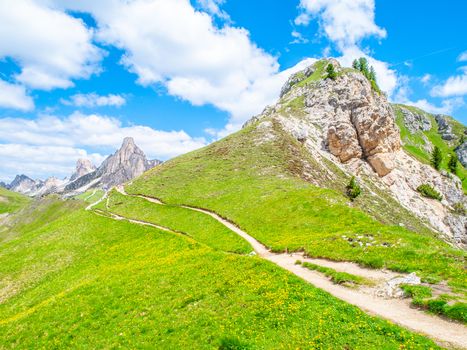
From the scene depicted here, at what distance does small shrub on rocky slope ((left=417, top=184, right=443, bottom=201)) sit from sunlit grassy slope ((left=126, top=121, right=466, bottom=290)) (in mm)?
57168

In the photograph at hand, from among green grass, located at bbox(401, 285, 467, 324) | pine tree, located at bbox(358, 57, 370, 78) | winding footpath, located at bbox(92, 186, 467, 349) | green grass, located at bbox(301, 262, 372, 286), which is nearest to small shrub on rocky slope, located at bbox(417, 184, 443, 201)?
pine tree, located at bbox(358, 57, 370, 78)

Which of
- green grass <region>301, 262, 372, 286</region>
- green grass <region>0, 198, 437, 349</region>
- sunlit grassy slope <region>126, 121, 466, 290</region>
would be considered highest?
sunlit grassy slope <region>126, 121, 466, 290</region>

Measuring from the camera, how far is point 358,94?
126562 mm

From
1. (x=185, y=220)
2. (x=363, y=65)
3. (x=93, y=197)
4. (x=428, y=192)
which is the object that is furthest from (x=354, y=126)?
(x=93, y=197)

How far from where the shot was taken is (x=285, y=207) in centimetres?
4800

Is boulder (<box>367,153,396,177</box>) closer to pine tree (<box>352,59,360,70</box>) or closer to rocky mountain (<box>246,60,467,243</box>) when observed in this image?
rocky mountain (<box>246,60,467,243</box>)

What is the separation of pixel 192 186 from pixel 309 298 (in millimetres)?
57507

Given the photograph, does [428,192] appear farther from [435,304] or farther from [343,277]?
[435,304]

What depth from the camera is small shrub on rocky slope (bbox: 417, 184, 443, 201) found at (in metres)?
114

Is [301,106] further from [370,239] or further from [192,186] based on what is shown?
[370,239]

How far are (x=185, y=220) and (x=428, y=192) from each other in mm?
105234

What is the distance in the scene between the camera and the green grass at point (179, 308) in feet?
51.2

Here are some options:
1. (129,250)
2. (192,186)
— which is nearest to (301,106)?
(192,186)

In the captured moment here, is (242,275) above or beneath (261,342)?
above
